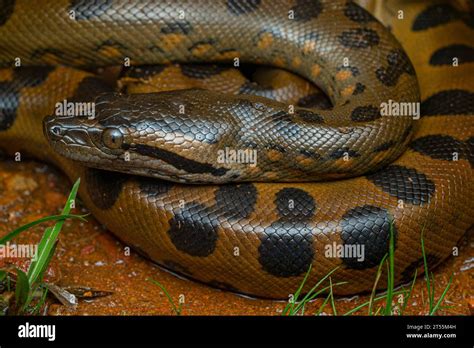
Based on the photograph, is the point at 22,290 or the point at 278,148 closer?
the point at 22,290

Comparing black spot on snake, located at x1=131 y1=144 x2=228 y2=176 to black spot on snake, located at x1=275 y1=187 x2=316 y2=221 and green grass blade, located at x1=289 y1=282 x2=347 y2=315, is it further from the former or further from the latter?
green grass blade, located at x1=289 y1=282 x2=347 y2=315

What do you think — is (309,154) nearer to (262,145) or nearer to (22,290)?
(262,145)

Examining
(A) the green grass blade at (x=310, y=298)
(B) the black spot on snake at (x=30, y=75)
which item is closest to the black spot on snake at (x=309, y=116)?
(A) the green grass blade at (x=310, y=298)

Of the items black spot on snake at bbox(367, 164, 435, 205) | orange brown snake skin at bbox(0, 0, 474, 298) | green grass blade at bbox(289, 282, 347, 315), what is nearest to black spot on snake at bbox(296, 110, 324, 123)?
orange brown snake skin at bbox(0, 0, 474, 298)

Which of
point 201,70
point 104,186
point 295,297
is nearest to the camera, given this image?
point 295,297

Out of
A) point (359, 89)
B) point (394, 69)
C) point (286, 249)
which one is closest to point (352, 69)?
point (359, 89)
